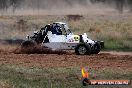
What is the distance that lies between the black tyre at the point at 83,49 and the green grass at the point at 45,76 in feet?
24.1

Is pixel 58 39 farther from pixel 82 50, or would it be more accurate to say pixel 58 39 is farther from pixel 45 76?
pixel 45 76

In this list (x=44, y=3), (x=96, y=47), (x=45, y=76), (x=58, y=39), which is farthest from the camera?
(x=44, y=3)

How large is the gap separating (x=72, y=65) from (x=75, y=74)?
318cm

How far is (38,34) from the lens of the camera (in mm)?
26203

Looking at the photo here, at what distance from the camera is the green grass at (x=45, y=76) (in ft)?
45.4

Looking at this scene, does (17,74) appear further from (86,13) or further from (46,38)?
(86,13)

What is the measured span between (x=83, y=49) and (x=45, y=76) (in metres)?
9.84

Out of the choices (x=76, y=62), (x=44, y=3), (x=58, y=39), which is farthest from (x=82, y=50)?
(x=44, y=3)

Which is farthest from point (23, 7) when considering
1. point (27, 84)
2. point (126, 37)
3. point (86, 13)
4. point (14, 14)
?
point (27, 84)

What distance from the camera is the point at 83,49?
82.9 ft

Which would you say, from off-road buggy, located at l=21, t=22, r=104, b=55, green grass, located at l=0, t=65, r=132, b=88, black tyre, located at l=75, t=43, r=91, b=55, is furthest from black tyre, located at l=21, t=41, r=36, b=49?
green grass, located at l=0, t=65, r=132, b=88

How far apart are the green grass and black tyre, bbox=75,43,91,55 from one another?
7.35 metres

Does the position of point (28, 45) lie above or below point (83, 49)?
above

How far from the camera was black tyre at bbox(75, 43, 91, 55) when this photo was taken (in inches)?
993
